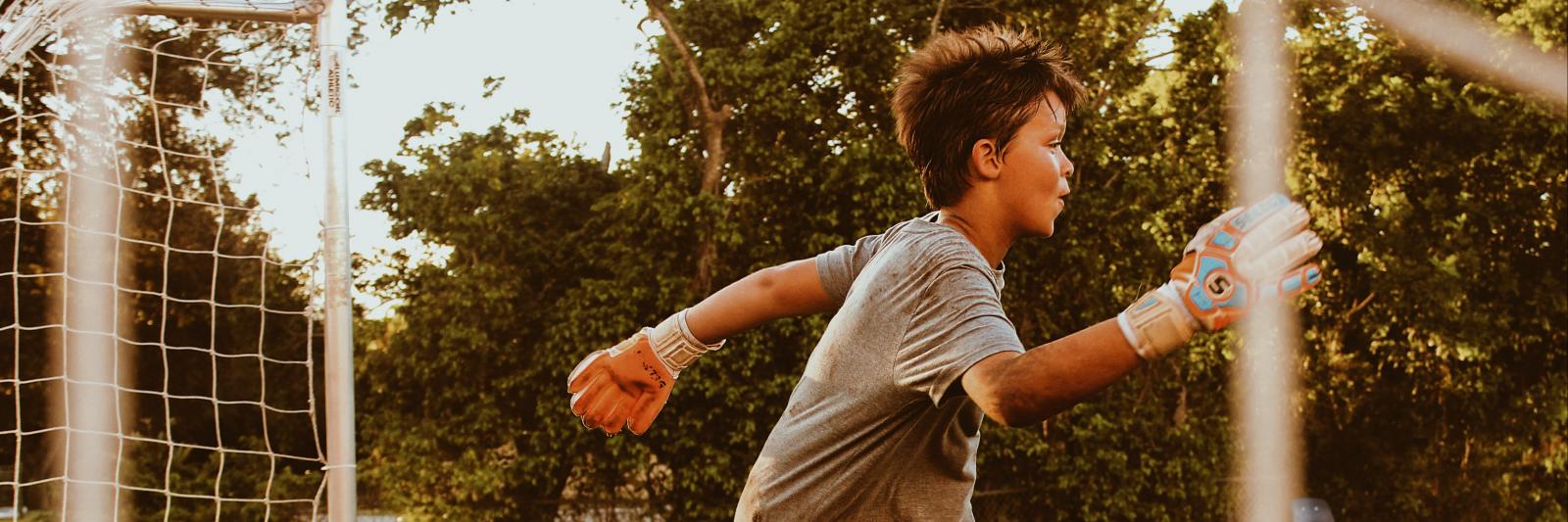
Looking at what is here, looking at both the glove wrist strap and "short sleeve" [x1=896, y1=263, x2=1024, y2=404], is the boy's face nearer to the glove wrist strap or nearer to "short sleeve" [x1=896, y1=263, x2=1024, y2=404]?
"short sleeve" [x1=896, y1=263, x2=1024, y2=404]

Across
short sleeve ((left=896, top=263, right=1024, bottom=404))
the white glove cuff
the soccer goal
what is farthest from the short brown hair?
the soccer goal

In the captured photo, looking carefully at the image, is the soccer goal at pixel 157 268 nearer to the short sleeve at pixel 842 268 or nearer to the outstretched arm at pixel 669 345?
the outstretched arm at pixel 669 345

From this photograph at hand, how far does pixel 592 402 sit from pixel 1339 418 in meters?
14.3

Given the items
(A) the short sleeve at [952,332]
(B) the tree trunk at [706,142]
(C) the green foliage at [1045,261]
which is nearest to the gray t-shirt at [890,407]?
(A) the short sleeve at [952,332]

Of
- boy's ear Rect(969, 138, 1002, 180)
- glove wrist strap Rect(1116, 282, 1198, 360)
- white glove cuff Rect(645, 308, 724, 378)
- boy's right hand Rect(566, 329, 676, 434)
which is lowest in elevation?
boy's right hand Rect(566, 329, 676, 434)

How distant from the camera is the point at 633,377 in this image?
2.43 metres

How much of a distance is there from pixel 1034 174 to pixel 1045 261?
423 inches

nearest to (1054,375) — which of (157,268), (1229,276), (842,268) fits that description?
(1229,276)

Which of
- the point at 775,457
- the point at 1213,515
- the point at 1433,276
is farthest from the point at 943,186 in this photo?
the point at 1433,276

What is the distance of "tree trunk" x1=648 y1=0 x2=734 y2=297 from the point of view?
462 inches

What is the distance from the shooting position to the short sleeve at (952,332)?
1.56 m

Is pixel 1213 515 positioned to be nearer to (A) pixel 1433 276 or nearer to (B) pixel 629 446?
(A) pixel 1433 276

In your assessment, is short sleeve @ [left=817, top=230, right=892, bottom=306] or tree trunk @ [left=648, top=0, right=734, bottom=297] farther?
tree trunk @ [left=648, top=0, right=734, bottom=297]

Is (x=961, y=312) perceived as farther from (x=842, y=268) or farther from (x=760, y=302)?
(x=760, y=302)
